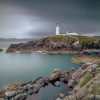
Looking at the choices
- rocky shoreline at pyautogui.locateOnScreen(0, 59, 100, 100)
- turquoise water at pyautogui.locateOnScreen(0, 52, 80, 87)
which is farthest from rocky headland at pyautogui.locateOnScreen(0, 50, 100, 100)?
turquoise water at pyautogui.locateOnScreen(0, 52, 80, 87)

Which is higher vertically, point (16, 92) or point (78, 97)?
point (78, 97)

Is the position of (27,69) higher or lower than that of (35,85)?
lower

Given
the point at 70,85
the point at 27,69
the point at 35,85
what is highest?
the point at 70,85

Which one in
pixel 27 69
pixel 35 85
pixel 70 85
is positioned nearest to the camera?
pixel 70 85

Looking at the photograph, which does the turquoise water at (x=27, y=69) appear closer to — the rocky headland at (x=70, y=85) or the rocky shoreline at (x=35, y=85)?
the rocky shoreline at (x=35, y=85)

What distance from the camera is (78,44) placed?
196 metres

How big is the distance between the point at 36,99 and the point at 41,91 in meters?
5.01

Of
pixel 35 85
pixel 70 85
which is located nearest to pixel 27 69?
pixel 35 85

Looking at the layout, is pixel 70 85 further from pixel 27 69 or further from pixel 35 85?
pixel 27 69

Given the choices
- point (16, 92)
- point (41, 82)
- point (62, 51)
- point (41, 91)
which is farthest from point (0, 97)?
point (62, 51)

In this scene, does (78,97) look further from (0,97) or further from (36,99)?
(0,97)

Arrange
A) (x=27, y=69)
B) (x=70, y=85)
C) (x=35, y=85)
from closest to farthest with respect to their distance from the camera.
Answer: (x=70, y=85) → (x=35, y=85) → (x=27, y=69)

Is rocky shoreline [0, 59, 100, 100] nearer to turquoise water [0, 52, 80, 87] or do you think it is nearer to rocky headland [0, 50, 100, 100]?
rocky headland [0, 50, 100, 100]

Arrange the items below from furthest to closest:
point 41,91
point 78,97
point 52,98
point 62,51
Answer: point 62,51, point 41,91, point 52,98, point 78,97
